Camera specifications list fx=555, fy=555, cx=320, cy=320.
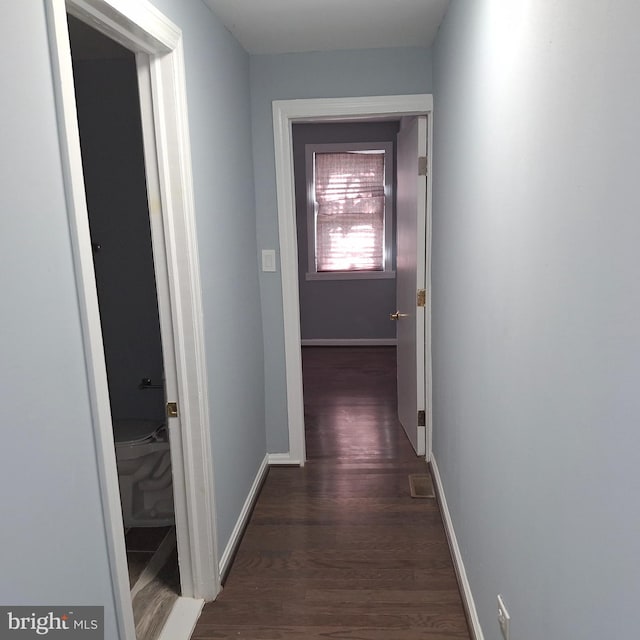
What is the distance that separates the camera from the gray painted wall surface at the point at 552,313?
83 centimetres

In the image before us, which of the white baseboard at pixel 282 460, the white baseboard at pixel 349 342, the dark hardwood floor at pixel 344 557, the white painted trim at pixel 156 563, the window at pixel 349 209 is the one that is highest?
the window at pixel 349 209

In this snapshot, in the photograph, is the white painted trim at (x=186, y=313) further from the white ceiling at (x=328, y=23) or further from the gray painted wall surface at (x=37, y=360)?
the gray painted wall surface at (x=37, y=360)

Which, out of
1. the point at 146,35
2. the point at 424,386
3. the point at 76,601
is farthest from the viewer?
the point at 424,386

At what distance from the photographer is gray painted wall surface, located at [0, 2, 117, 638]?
104 cm

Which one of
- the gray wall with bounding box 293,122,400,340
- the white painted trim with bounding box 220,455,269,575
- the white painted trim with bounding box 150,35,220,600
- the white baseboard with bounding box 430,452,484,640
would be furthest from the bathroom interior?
the gray wall with bounding box 293,122,400,340

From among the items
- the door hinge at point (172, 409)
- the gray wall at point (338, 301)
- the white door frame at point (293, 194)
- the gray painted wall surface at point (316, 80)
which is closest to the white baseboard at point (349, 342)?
the gray wall at point (338, 301)

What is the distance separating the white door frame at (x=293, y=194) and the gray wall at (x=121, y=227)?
75 cm

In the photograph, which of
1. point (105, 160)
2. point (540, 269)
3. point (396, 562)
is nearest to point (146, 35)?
point (540, 269)

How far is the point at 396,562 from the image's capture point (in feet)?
8.13

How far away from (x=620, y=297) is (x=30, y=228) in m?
1.07

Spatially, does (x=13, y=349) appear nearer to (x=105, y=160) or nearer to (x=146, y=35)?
(x=146, y=35)

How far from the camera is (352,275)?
20.6 feet

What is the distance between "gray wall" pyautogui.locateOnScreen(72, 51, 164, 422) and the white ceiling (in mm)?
783

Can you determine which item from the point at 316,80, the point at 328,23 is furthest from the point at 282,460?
the point at 328,23
